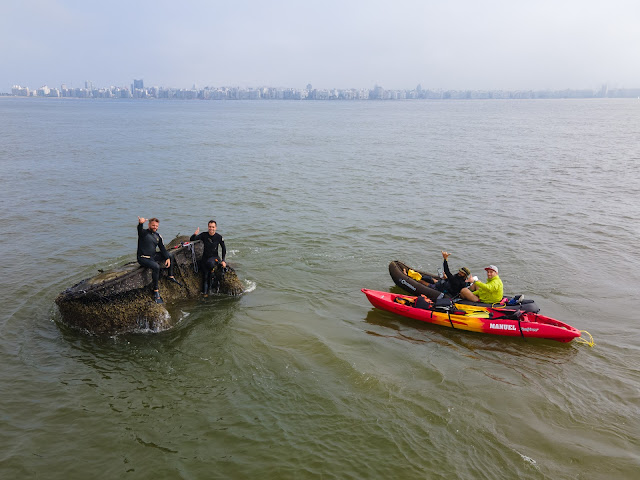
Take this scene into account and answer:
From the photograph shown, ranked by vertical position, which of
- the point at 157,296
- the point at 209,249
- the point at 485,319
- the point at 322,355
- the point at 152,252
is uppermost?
the point at 152,252

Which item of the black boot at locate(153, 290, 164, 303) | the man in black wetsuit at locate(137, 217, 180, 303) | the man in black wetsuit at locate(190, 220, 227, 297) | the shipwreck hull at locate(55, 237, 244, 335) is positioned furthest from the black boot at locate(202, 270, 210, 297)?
the black boot at locate(153, 290, 164, 303)

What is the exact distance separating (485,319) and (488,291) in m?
0.89

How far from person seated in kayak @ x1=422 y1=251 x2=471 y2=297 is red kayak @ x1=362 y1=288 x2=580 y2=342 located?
2.64 ft

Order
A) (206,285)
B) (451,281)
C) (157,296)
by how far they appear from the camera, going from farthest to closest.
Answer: (206,285) < (451,281) < (157,296)

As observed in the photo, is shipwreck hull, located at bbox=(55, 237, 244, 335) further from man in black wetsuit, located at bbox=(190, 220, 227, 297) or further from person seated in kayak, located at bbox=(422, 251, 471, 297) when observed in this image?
person seated in kayak, located at bbox=(422, 251, 471, 297)

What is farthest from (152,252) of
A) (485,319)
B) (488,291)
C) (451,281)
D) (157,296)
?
(488,291)

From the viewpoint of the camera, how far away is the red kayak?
11.9 meters

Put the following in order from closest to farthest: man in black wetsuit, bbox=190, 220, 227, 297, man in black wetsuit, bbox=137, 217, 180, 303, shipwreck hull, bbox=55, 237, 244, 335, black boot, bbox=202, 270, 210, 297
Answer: shipwreck hull, bbox=55, 237, 244, 335 < man in black wetsuit, bbox=137, 217, 180, 303 < man in black wetsuit, bbox=190, 220, 227, 297 < black boot, bbox=202, 270, 210, 297

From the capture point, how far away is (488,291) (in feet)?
41.8

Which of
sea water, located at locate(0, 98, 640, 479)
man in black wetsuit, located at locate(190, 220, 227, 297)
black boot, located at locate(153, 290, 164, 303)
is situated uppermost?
man in black wetsuit, located at locate(190, 220, 227, 297)

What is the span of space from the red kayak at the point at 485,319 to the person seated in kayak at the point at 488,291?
442 millimetres

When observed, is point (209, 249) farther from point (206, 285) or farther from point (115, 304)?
point (115, 304)

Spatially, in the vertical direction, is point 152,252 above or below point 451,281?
above

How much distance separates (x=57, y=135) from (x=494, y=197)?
179 feet
